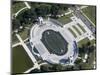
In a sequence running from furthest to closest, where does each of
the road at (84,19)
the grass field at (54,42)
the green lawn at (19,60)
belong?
the road at (84,19) → the grass field at (54,42) → the green lawn at (19,60)

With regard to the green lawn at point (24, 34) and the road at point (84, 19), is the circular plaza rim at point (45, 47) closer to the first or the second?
the green lawn at point (24, 34)

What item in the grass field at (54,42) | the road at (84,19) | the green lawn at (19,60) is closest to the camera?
the green lawn at (19,60)

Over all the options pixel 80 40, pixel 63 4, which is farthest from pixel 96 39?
pixel 63 4

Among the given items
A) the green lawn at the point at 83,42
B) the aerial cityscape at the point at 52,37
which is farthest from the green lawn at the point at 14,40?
the green lawn at the point at 83,42

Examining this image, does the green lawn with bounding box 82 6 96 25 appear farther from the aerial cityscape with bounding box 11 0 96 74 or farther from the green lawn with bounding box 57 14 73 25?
the green lawn with bounding box 57 14 73 25

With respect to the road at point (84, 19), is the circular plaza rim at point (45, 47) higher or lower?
lower

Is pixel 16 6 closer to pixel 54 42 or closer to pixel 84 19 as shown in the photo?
pixel 54 42

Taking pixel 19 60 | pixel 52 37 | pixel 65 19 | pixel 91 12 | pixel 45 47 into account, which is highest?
pixel 91 12

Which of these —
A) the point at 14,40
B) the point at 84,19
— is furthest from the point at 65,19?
the point at 14,40
